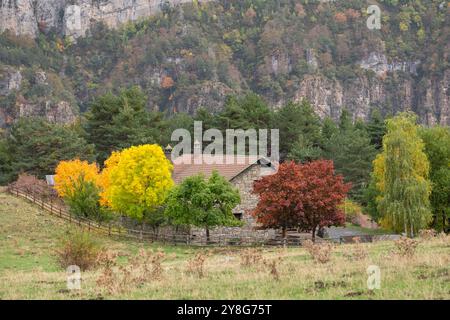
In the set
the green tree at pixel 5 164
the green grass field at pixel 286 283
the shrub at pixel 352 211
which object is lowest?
the green grass field at pixel 286 283

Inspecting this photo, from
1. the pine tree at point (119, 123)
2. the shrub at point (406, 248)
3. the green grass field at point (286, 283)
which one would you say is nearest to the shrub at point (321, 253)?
the green grass field at point (286, 283)

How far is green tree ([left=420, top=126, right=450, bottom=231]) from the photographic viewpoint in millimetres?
46562

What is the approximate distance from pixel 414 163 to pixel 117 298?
33323 mm

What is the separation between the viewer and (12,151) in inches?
3017

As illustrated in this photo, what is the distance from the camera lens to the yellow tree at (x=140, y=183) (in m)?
45.9

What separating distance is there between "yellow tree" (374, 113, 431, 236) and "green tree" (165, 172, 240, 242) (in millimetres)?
9788

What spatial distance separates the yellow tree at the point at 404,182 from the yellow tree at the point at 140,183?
46.6 feet

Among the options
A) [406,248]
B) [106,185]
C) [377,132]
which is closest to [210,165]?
[106,185]

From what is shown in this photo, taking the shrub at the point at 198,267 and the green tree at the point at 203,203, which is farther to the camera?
Answer: the green tree at the point at 203,203

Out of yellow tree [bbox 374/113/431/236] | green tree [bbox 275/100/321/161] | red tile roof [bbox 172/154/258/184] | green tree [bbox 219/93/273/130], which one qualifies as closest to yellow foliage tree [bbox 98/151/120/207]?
red tile roof [bbox 172/154/258/184]

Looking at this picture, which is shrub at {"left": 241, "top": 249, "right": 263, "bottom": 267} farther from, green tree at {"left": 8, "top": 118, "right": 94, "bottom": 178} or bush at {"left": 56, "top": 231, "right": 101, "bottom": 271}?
green tree at {"left": 8, "top": 118, "right": 94, "bottom": 178}

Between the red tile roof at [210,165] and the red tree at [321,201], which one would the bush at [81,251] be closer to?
the red tree at [321,201]

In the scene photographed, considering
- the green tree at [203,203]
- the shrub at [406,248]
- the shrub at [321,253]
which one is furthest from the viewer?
the green tree at [203,203]
